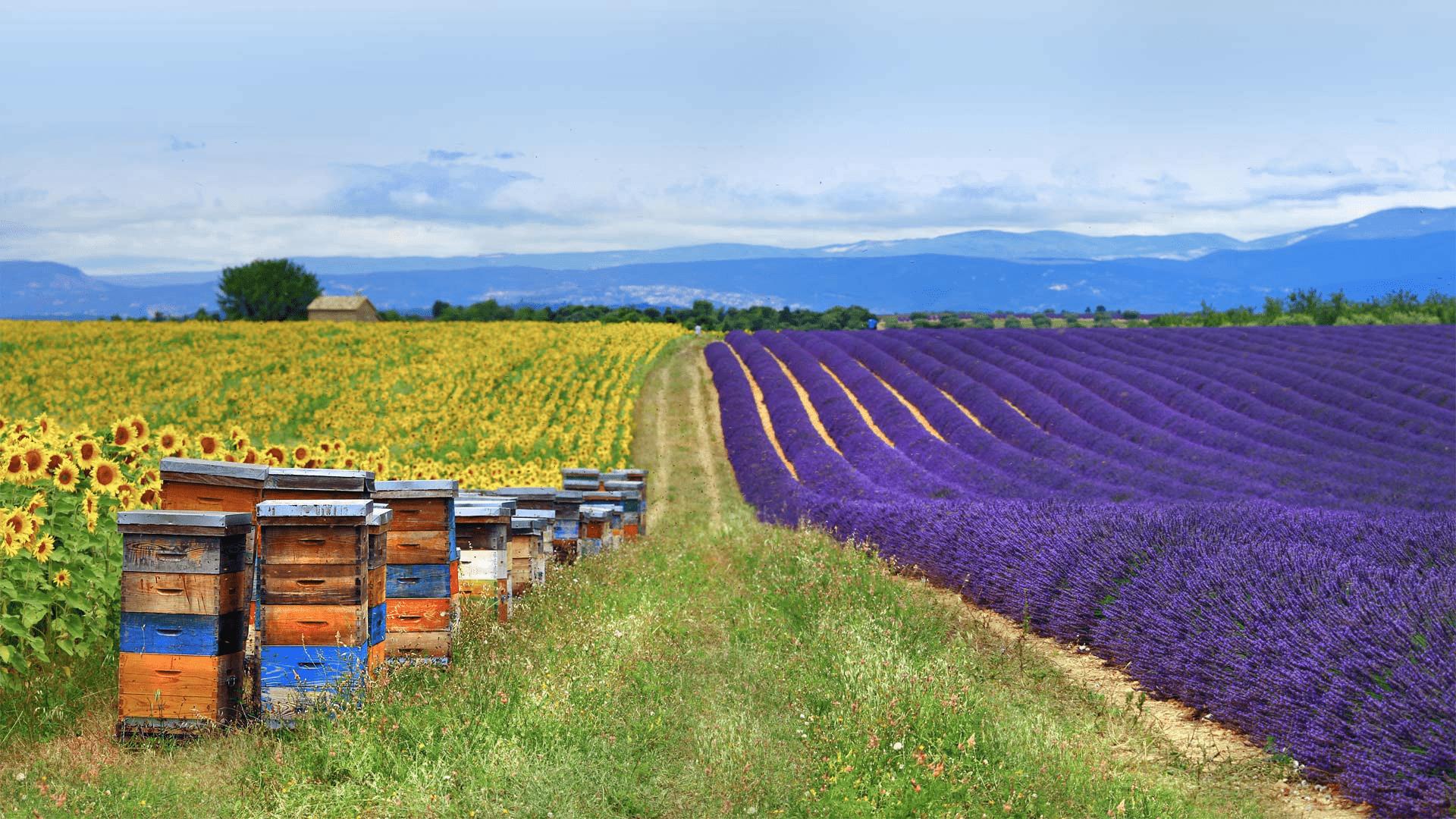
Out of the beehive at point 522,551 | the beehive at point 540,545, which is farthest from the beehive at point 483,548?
the beehive at point 540,545

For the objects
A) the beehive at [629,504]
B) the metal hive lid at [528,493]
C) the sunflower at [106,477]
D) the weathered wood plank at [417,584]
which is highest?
the sunflower at [106,477]

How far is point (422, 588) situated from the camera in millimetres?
9219

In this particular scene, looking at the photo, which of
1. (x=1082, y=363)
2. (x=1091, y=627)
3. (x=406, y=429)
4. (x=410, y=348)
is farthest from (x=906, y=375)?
(x=1091, y=627)

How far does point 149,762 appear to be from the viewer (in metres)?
7.41

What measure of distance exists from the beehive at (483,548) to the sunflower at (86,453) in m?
3.13

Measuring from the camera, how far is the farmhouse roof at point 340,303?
8369 cm

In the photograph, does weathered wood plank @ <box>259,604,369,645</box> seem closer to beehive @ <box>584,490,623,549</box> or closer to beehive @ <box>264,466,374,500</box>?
beehive @ <box>264,466,374,500</box>

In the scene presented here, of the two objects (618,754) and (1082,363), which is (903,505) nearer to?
(618,754)

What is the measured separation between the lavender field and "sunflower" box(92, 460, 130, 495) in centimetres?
859

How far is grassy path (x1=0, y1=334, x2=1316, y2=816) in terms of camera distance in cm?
679

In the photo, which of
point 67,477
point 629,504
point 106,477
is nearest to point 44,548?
point 67,477

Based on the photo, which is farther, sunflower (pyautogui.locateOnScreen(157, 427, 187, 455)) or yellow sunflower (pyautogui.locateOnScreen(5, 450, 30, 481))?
sunflower (pyautogui.locateOnScreen(157, 427, 187, 455))

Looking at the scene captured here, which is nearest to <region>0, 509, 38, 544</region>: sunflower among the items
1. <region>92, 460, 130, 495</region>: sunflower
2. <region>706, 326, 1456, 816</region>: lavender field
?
<region>92, 460, 130, 495</region>: sunflower

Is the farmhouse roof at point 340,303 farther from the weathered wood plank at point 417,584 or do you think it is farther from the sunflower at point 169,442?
the weathered wood plank at point 417,584
